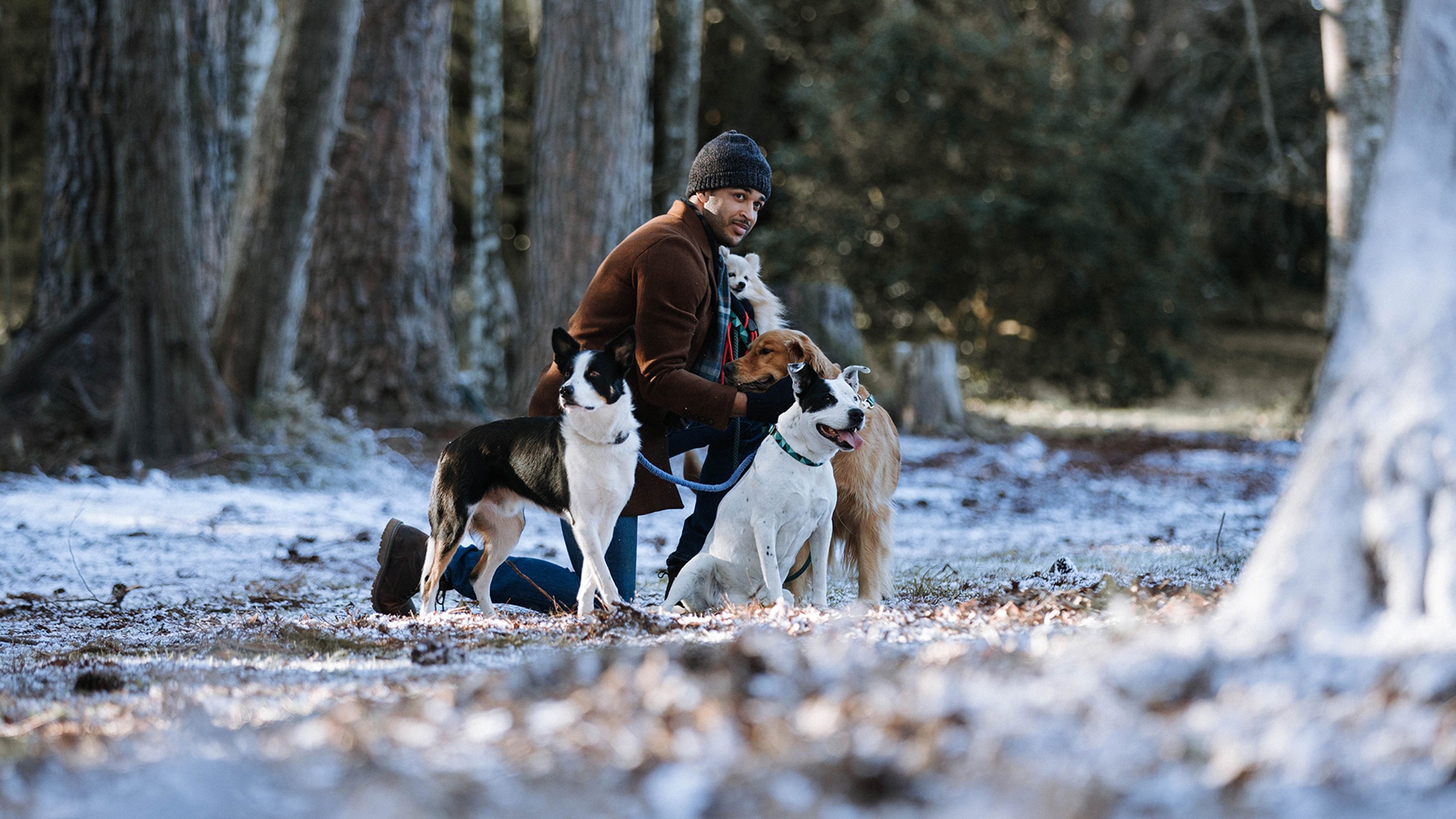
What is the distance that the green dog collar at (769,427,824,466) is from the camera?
4.79 meters

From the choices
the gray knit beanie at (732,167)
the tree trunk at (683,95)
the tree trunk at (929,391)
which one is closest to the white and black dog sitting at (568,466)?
the gray knit beanie at (732,167)

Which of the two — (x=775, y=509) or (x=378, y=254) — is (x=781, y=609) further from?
(x=378, y=254)

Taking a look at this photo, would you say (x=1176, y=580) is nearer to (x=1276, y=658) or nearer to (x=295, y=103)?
(x=1276, y=658)

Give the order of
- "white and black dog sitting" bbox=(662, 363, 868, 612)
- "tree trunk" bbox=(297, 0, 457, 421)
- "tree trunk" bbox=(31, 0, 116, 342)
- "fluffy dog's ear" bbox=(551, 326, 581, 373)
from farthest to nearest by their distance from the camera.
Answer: "tree trunk" bbox=(297, 0, 457, 421)
"tree trunk" bbox=(31, 0, 116, 342)
"white and black dog sitting" bbox=(662, 363, 868, 612)
"fluffy dog's ear" bbox=(551, 326, 581, 373)

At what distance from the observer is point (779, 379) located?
509cm

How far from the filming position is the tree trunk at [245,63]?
479 inches

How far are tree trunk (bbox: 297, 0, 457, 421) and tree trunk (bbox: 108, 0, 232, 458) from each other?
104 inches

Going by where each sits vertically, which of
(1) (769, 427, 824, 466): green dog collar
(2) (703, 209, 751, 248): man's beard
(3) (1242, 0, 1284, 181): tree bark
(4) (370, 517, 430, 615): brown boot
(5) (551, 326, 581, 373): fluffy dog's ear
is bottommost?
(4) (370, 517, 430, 615): brown boot

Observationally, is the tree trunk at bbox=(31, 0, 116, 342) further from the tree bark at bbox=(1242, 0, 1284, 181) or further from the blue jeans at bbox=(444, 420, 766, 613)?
the tree bark at bbox=(1242, 0, 1284, 181)

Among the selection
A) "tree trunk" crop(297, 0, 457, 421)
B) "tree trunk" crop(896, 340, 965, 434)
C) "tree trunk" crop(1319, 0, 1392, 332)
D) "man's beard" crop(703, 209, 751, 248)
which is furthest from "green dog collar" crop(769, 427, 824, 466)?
"tree trunk" crop(1319, 0, 1392, 332)

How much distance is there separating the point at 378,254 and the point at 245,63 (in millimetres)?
2637

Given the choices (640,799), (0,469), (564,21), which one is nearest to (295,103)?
(564,21)

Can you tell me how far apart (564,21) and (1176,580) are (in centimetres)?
617

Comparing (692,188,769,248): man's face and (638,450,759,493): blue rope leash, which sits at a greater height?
(692,188,769,248): man's face
